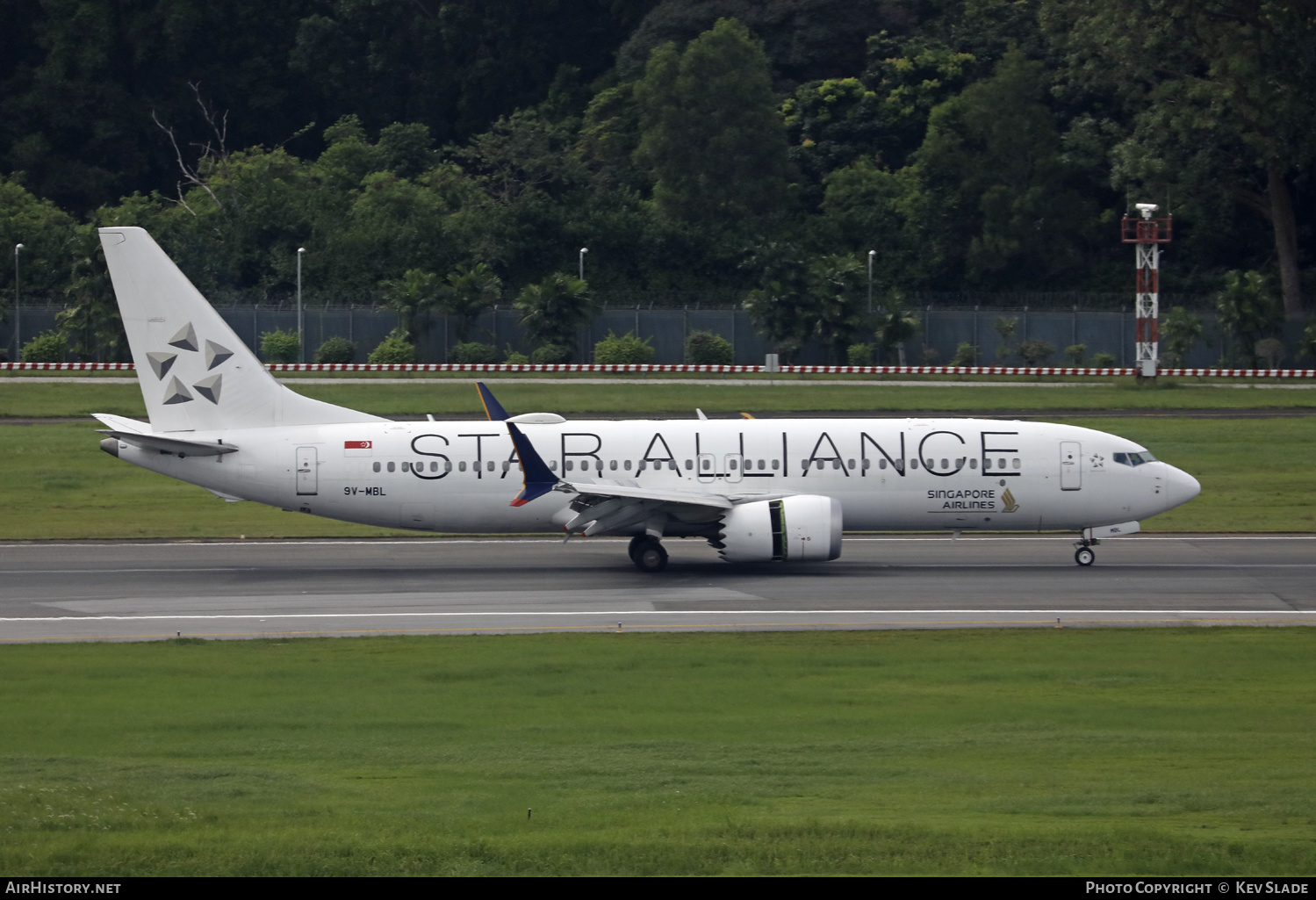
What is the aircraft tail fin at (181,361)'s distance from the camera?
121ft

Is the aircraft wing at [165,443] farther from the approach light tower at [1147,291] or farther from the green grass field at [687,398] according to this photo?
the approach light tower at [1147,291]

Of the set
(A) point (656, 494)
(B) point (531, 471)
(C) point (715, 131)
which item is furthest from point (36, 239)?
(A) point (656, 494)

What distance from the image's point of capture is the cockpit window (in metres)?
37.1

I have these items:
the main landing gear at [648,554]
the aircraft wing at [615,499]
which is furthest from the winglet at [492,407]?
the main landing gear at [648,554]

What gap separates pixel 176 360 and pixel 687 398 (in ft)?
137

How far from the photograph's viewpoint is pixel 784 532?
34.7 m

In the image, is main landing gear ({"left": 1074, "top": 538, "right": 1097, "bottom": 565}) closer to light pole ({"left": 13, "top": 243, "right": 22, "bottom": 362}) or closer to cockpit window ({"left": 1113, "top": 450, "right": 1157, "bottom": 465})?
cockpit window ({"left": 1113, "top": 450, "right": 1157, "bottom": 465})

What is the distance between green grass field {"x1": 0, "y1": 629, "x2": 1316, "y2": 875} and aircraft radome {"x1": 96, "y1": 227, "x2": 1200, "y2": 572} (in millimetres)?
8692

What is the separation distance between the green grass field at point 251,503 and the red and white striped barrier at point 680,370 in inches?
877

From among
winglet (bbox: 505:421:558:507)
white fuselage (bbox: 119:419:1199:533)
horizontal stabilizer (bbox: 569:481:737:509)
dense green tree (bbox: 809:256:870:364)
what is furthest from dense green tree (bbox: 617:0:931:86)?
winglet (bbox: 505:421:558:507)

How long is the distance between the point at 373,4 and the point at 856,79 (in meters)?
45.5

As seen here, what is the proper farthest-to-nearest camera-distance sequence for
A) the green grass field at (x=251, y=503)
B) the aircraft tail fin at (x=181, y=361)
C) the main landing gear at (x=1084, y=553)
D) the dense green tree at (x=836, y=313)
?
the dense green tree at (x=836, y=313) < the green grass field at (x=251, y=503) < the aircraft tail fin at (x=181, y=361) < the main landing gear at (x=1084, y=553)

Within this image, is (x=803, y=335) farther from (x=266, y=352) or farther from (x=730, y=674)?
(x=730, y=674)
